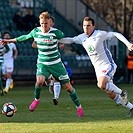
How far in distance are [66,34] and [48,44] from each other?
16.2 metres

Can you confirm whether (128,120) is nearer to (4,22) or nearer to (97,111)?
(97,111)

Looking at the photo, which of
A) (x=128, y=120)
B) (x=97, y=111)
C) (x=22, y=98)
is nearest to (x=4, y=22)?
(x=22, y=98)

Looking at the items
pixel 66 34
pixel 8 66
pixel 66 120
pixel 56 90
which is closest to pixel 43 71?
pixel 66 120

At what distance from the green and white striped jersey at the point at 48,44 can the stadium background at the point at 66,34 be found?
12.4 m

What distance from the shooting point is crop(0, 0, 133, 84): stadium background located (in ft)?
85.2

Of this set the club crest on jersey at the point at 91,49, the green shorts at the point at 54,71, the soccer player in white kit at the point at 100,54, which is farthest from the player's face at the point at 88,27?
the green shorts at the point at 54,71

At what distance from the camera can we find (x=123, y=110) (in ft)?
46.2

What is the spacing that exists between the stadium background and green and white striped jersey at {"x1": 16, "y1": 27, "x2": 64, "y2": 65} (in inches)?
487

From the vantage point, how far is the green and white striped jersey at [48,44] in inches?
512

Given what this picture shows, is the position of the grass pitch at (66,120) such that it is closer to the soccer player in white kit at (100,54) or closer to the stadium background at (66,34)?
the soccer player in white kit at (100,54)

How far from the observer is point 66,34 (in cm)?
2914

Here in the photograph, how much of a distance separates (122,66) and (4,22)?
597cm

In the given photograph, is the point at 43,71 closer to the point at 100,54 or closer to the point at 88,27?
the point at 100,54

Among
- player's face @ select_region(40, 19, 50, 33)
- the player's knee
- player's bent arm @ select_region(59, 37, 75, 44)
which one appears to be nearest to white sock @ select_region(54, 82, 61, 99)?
the player's knee
